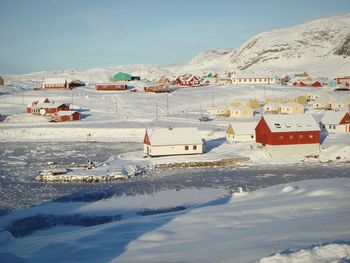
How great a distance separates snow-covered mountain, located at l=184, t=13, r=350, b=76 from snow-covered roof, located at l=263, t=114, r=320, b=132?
91.7 metres

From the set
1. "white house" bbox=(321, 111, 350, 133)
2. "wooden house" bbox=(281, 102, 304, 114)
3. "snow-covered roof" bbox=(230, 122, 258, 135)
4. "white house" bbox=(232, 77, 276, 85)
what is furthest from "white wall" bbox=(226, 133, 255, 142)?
"white house" bbox=(232, 77, 276, 85)

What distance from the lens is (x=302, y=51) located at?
525 ft

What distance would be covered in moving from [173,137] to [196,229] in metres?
19.6

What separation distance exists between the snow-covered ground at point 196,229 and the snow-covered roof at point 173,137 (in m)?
10.8

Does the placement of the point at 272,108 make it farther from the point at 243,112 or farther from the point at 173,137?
the point at 173,137

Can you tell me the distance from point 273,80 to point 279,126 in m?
60.7

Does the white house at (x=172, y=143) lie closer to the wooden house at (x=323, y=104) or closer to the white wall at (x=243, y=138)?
the white wall at (x=243, y=138)

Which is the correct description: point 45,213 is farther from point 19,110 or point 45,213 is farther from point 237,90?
point 237,90

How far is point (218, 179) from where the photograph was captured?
2747 centimetres

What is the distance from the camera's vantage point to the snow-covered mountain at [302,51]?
137 meters

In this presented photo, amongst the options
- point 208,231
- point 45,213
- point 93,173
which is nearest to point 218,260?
point 208,231

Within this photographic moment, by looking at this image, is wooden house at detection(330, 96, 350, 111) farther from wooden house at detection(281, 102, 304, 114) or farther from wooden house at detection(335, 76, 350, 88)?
wooden house at detection(335, 76, 350, 88)

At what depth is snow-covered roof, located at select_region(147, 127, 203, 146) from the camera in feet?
111

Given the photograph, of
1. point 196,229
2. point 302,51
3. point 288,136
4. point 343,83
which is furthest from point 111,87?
point 302,51
